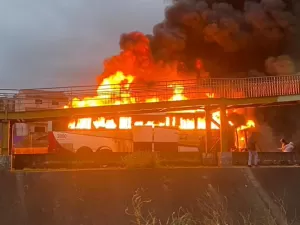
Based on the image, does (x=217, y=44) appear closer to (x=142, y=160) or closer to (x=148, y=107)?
(x=148, y=107)

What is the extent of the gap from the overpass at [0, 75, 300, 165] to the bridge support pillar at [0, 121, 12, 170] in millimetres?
1118

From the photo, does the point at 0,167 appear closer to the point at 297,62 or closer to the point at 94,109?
the point at 94,109

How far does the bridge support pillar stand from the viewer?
20.0 meters

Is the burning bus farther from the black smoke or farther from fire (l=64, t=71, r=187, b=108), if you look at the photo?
the black smoke

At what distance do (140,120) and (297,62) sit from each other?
58.5 feet

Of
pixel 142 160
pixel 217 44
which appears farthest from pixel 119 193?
pixel 217 44

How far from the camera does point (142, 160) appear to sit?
1938 centimetres

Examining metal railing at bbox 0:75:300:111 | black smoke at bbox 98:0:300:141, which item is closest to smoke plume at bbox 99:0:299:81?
black smoke at bbox 98:0:300:141

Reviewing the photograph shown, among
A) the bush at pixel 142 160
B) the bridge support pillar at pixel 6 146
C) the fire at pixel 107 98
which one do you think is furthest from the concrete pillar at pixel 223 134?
the bridge support pillar at pixel 6 146

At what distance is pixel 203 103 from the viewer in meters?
23.5

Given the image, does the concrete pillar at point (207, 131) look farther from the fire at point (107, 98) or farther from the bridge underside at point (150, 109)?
the fire at point (107, 98)

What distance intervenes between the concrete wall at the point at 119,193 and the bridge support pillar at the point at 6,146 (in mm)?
2923

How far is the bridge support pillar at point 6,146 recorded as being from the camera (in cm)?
2000

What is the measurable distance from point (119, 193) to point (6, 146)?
25.4ft
